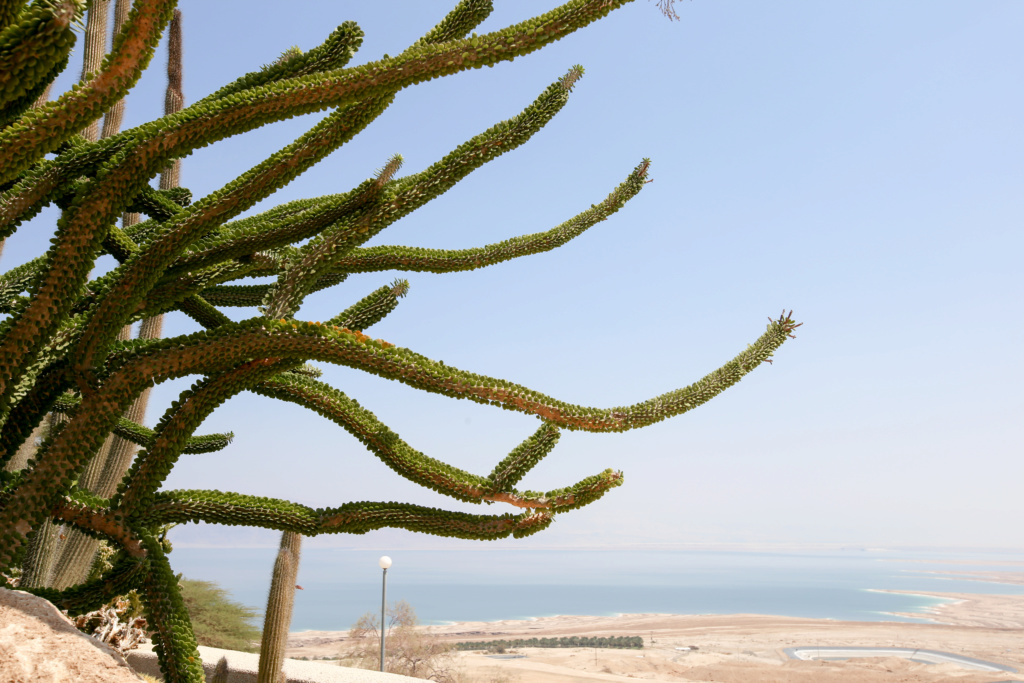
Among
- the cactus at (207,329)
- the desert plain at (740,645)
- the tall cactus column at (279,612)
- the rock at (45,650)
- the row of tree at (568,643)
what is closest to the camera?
the rock at (45,650)

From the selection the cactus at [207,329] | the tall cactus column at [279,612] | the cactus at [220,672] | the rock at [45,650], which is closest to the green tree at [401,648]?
the tall cactus column at [279,612]

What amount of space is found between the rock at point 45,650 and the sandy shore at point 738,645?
16166 millimetres

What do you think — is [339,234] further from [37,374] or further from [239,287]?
[239,287]

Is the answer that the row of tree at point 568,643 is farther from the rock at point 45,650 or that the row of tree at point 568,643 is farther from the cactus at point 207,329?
the rock at point 45,650

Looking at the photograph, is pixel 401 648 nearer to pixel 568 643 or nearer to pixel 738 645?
pixel 568 643

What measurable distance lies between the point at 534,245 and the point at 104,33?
6.89 m

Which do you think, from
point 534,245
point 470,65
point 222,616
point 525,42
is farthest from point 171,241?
point 222,616

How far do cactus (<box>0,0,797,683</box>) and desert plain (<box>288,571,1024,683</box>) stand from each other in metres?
13.2

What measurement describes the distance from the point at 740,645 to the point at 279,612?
135 feet

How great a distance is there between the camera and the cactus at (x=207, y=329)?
134 inches

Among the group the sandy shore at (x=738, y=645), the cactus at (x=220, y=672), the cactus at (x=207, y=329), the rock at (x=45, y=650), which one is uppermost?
the cactus at (x=207, y=329)

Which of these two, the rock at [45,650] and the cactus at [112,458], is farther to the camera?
Result: the cactus at [112,458]

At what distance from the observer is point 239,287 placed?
245 inches

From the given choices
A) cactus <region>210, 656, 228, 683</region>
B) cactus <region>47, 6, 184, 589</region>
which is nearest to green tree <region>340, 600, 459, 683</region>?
cactus <region>210, 656, 228, 683</region>
